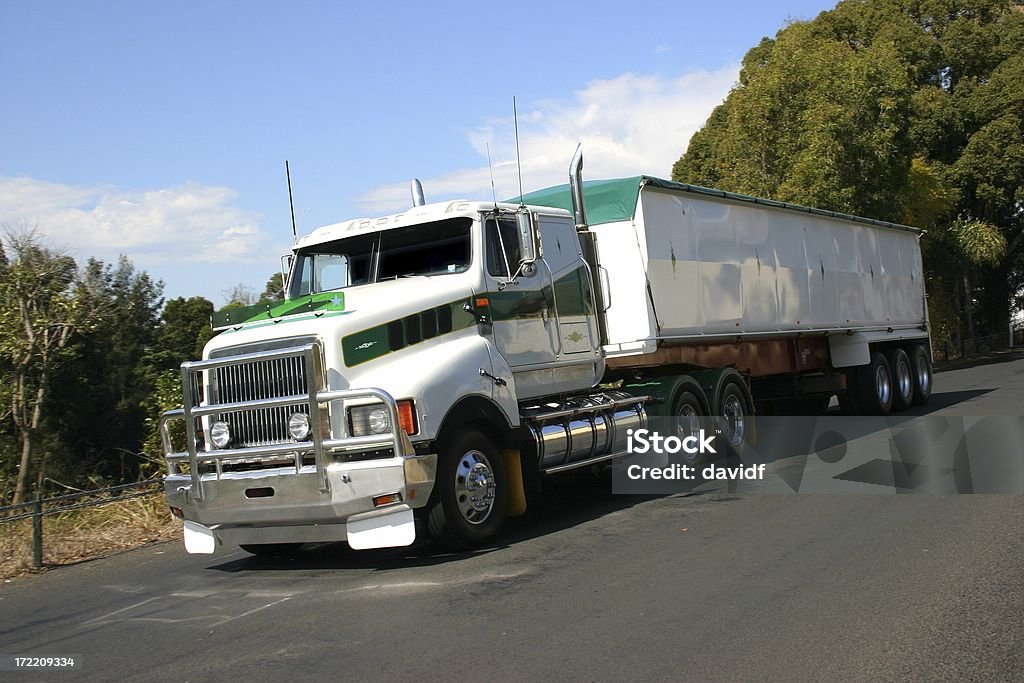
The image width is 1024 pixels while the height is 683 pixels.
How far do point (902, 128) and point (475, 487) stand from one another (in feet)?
89.4

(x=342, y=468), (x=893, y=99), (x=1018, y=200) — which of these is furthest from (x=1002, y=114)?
(x=342, y=468)

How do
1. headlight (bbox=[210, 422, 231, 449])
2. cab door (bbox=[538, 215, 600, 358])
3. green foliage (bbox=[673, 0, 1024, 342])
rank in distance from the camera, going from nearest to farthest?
headlight (bbox=[210, 422, 231, 449])
cab door (bbox=[538, 215, 600, 358])
green foliage (bbox=[673, 0, 1024, 342])

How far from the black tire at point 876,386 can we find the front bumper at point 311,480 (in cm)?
1213

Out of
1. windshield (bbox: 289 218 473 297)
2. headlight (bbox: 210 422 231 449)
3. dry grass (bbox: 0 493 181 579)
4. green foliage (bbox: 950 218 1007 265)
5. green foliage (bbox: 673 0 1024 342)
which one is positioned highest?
green foliage (bbox: 673 0 1024 342)

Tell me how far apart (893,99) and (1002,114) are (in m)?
8.07

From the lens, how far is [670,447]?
39.1ft

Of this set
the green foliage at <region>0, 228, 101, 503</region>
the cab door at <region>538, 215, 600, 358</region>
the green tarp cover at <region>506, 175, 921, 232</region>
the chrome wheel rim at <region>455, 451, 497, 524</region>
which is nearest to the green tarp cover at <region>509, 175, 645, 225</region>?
the green tarp cover at <region>506, 175, 921, 232</region>

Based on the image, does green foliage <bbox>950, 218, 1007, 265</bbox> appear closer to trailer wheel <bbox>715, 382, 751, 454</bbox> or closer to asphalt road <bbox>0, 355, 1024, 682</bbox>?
trailer wheel <bbox>715, 382, 751, 454</bbox>

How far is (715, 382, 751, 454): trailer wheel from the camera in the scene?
13.0 m

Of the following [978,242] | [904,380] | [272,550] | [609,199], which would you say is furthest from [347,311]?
[978,242]

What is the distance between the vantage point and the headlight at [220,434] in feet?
27.3

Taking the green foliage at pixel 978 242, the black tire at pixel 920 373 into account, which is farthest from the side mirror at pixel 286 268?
the green foliage at pixel 978 242

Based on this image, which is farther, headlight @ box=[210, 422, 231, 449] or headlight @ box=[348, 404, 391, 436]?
headlight @ box=[210, 422, 231, 449]

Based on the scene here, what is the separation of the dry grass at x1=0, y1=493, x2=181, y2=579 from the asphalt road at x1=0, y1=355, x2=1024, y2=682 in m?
0.47
